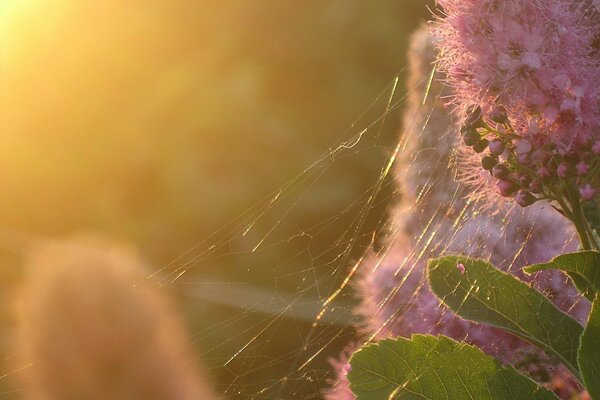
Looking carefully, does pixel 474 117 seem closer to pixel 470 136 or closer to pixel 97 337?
pixel 470 136

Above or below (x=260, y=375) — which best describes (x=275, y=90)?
above

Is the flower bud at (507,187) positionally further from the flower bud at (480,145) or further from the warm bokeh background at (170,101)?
the warm bokeh background at (170,101)

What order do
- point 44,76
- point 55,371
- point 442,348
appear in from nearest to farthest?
1. point 55,371
2. point 442,348
3. point 44,76

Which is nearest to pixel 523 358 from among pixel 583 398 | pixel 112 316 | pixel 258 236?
pixel 583 398

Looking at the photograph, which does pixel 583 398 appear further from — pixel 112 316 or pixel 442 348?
pixel 112 316

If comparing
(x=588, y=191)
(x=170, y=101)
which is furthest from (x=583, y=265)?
(x=170, y=101)

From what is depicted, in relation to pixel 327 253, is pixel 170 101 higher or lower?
higher

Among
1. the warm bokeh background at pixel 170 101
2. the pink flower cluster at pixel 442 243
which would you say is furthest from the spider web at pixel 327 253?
the warm bokeh background at pixel 170 101
